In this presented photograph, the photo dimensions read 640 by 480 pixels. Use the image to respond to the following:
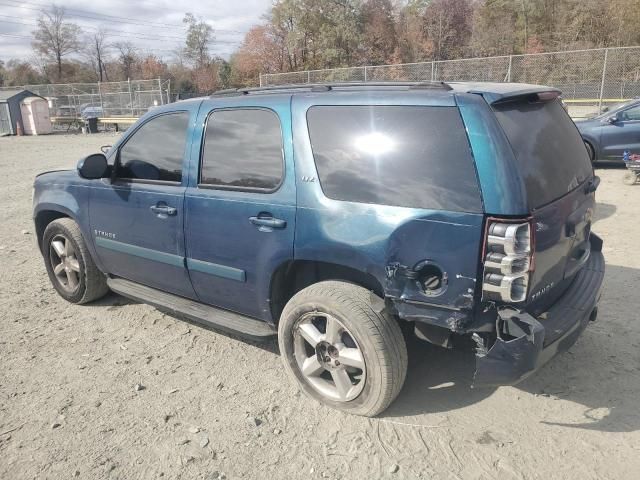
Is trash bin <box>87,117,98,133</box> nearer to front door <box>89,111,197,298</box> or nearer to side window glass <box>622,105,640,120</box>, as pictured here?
side window glass <box>622,105,640,120</box>

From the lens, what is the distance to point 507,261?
7.91ft

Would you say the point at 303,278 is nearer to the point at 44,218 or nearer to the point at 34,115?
the point at 44,218

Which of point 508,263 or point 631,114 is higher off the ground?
point 631,114

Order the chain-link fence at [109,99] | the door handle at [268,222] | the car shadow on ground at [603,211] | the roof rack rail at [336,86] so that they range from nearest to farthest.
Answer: the roof rack rail at [336,86] < the door handle at [268,222] < the car shadow on ground at [603,211] < the chain-link fence at [109,99]

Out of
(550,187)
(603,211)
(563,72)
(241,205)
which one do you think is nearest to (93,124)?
(563,72)

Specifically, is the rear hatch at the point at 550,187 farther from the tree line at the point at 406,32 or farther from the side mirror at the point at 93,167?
the tree line at the point at 406,32

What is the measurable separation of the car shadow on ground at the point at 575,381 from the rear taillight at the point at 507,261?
3.16ft

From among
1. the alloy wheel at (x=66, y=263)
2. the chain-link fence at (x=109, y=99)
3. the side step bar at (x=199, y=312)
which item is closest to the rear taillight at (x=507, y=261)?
the side step bar at (x=199, y=312)

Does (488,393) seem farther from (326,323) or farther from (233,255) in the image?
(233,255)

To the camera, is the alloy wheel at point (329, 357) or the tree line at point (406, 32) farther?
the tree line at point (406, 32)

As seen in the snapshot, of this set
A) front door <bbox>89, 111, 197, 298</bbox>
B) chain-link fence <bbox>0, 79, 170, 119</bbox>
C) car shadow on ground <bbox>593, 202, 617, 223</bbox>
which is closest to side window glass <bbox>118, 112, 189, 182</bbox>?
front door <bbox>89, 111, 197, 298</bbox>

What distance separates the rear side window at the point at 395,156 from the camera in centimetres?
255

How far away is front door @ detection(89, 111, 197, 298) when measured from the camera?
3688mm

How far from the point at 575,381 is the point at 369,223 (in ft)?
5.90
